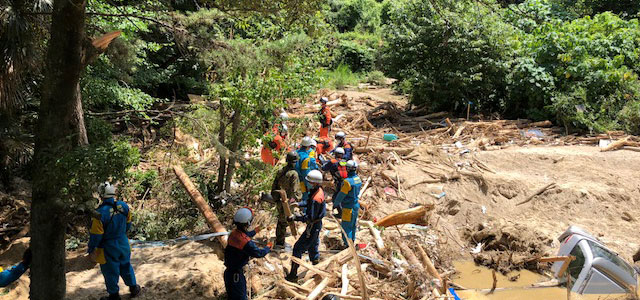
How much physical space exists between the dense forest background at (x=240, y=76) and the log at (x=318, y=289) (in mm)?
2459

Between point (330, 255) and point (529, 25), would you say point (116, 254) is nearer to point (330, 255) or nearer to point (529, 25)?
point (330, 255)

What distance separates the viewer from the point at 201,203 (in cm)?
826

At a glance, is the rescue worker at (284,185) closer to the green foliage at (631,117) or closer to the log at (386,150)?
the log at (386,150)

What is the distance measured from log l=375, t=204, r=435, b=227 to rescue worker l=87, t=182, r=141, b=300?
488 centimetres

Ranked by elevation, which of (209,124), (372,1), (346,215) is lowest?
(346,215)

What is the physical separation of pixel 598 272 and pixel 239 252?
17.9 ft

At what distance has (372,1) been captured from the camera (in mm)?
37844

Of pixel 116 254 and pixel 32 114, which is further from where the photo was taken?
pixel 32 114

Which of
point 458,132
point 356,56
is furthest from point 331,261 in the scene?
point 356,56

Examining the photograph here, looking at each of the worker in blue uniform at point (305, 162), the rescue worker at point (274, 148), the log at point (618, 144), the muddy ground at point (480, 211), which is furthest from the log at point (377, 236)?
the log at point (618, 144)

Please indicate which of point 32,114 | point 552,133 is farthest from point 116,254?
point 552,133

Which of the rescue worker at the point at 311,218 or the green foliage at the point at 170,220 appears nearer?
the rescue worker at the point at 311,218

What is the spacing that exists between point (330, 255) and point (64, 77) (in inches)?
192

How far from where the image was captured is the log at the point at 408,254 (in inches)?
283
